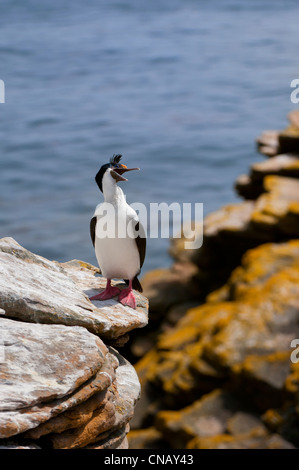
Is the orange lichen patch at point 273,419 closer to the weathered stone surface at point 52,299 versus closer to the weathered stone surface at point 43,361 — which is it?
the weathered stone surface at point 52,299

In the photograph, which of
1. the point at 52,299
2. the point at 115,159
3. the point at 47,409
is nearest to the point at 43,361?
the point at 47,409

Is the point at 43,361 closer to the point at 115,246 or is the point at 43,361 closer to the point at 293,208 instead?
the point at 115,246

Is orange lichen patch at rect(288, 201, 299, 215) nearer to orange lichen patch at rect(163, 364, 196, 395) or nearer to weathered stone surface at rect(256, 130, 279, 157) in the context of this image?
orange lichen patch at rect(163, 364, 196, 395)

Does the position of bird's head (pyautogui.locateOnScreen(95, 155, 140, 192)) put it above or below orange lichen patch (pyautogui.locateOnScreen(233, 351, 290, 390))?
above

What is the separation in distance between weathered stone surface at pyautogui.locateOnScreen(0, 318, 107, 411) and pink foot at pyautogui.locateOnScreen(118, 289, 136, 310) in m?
1.46

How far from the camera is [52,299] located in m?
9.30

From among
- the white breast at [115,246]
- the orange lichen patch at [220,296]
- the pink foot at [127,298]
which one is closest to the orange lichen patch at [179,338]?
the orange lichen patch at [220,296]

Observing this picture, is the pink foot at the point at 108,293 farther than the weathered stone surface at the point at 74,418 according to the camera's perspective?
Yes

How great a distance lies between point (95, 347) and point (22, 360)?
1.03 m

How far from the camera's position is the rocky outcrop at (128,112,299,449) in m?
23.7

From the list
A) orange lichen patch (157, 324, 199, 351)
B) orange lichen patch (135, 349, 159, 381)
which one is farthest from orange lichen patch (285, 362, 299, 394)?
orange lichen patch (135, 349, 159, 381)

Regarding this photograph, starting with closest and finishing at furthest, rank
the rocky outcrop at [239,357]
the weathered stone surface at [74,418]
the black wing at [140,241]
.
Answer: the weathered stone surface at [74,418], the black wing at [140,241], the rocky outcrop at [239,357]

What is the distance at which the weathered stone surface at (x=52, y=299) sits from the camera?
898cm

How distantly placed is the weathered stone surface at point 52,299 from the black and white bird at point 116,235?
32 cm
